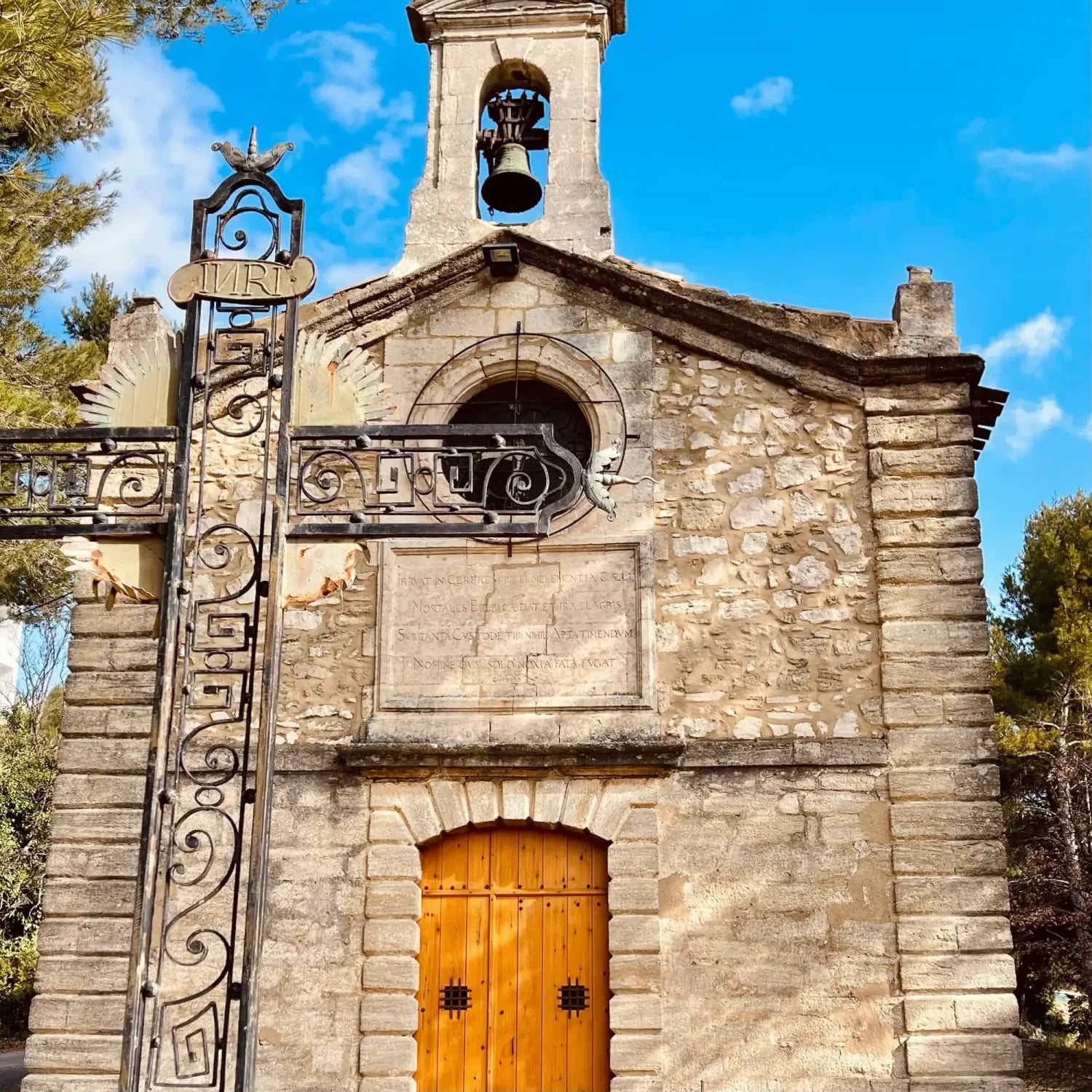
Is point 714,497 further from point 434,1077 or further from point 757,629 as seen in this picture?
point 434,1077

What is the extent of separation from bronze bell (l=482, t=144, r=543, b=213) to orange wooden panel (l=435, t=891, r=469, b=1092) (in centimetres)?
443

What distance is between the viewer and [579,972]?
750 centimetres

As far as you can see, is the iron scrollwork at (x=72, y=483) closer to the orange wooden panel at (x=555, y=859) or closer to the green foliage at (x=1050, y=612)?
the orange wooden panel at (x=555, y=859)

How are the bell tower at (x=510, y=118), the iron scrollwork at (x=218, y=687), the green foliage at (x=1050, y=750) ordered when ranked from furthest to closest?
the green foliage at (x=1050, y=750), the bell tower at (x=510, y=118), the iron scrollwork at (x=218, y=687)

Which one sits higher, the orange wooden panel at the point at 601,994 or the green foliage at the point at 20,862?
the green foliage at the point at 20,862

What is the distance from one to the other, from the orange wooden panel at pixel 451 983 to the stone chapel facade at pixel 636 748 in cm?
2

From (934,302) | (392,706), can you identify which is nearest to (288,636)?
(392,706)

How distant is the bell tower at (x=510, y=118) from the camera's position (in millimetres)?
8992

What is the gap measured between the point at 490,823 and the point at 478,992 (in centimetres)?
92

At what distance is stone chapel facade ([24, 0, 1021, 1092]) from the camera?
7297 mm

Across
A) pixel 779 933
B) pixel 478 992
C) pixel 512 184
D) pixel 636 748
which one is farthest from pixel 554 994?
pixel 512 184

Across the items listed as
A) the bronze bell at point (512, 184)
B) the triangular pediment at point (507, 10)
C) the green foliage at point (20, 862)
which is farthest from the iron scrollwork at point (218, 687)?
the green foliage at point (20, 862)

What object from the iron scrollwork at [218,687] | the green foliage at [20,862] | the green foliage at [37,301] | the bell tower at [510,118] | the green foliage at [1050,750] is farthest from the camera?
the green foliage at [20,862]

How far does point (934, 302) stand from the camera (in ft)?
27.4
